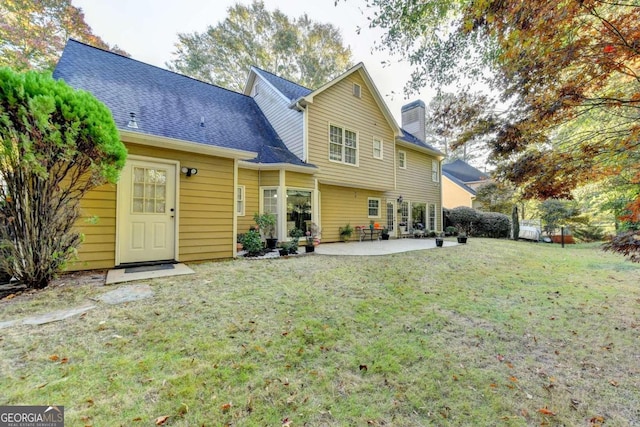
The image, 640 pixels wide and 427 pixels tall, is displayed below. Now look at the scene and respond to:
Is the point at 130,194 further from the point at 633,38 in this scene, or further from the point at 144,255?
the point at 633,38

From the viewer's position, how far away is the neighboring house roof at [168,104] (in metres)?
6.58

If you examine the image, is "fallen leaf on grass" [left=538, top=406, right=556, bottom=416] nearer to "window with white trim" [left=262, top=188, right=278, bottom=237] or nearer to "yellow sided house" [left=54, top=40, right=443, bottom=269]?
→ "yellow sided house" [left=54, top=40, right=443, bottom=269]

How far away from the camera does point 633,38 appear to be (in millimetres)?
3064

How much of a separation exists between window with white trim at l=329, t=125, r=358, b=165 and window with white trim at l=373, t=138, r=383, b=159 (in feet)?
3.90

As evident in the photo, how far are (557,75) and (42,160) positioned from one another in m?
7.34

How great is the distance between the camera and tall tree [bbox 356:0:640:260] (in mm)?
3233

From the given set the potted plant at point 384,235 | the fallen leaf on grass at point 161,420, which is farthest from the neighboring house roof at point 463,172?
the fallen leaf on grass at point 161,420

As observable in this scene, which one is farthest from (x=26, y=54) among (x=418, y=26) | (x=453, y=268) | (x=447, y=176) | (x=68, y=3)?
(x=447, y=176)

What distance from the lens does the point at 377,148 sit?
463 inches

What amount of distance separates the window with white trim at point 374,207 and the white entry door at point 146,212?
28.6 ft

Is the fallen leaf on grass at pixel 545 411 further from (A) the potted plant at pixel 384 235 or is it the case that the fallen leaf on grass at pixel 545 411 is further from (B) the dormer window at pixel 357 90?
(B) the dormer window at pixel 357 90

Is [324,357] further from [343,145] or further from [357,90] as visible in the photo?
[357,90]

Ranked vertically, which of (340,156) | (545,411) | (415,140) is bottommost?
(545,411)

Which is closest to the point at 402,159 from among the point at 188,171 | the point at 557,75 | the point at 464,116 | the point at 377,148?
the point at 377,148
